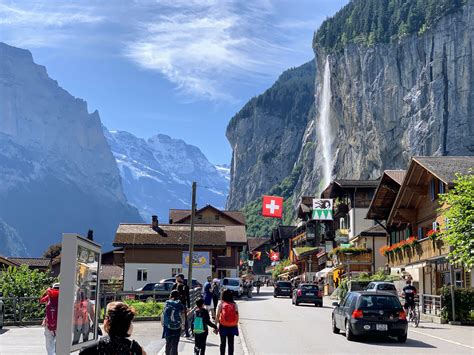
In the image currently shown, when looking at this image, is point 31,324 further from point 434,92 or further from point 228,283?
point 434,92

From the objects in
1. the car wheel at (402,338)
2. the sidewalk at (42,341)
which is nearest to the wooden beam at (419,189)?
the sidewalk at (42,341)

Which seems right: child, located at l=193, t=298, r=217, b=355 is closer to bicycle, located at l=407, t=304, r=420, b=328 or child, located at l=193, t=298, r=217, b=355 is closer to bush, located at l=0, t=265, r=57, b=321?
bush, located at l=0, t=265, r=57, b=321

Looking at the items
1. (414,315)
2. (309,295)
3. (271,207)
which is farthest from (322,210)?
(414,315)

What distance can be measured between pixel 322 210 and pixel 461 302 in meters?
30.9

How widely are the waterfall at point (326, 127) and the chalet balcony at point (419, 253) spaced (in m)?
93.1

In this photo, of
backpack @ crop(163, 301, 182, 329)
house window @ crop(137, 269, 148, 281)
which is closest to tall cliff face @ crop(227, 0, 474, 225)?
house window @ crop(137, 269, 148, 281)

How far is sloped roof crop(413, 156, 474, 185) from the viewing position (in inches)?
1229

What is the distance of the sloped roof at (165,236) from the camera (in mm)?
58125

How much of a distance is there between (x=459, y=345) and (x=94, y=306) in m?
13.2

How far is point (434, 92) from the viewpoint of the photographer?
101438 millimetres

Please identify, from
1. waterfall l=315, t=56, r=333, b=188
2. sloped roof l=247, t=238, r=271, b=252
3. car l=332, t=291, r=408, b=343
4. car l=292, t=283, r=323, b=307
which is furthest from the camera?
sloped roof l=247, t=238, r=271, b=252

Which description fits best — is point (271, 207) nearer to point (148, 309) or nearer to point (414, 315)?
point (148, 309)

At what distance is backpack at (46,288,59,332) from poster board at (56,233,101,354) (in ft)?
15.9

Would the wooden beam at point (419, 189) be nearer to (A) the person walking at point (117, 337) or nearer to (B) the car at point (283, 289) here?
(B) the car at point (283, 289)
